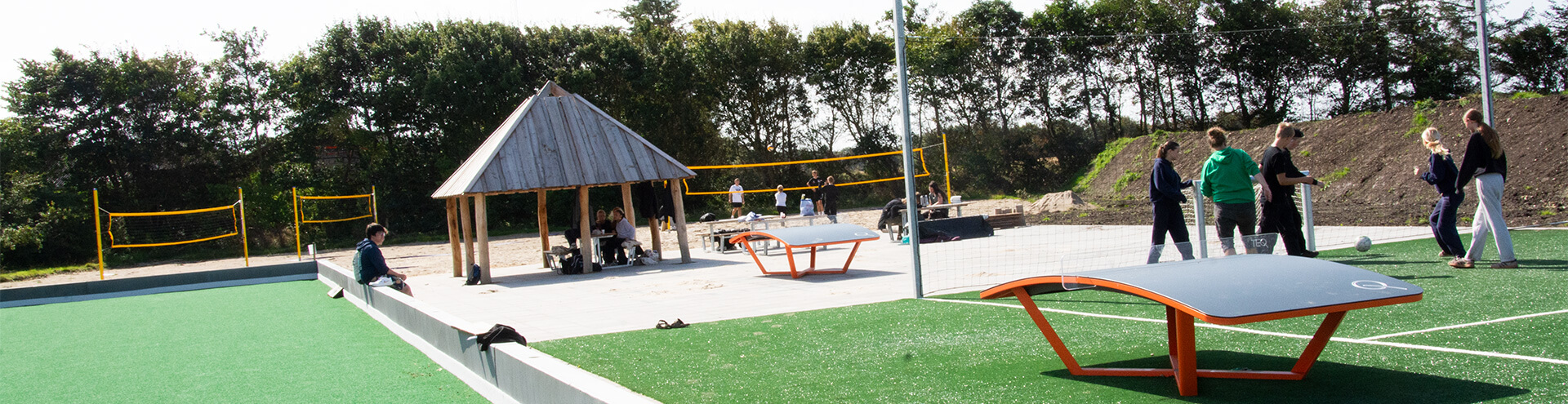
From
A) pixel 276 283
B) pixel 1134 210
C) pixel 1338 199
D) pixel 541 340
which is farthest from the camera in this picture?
pixel 1134 210

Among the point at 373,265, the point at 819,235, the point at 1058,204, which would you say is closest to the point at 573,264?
the point at 373,265

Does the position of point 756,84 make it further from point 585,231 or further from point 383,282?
point 383,282

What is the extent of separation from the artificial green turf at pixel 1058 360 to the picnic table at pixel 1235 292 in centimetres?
11

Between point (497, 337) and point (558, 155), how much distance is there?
922 centimetres

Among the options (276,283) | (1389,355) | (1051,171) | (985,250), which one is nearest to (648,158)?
(985,250)

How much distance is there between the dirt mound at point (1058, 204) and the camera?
22062 millimetres

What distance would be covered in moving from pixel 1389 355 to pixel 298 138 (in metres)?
32.0

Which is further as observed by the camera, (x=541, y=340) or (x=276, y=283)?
(x=276, y=283)

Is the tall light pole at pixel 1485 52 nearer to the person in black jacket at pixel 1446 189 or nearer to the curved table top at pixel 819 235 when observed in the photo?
the person in black jacket at pixel 1446 189

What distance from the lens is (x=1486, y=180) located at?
729cm

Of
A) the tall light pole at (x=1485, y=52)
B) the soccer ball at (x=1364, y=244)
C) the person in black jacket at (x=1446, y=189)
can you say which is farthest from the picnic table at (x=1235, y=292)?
the tall light pole at (x=1485, y=52)

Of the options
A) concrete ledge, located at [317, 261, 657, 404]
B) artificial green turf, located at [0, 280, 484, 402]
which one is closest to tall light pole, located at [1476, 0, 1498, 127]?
concrete ledge, located at [317, 261, 657, 404]

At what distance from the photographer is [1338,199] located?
1852 centimetres

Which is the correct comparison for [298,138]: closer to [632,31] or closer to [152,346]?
[632,31]
